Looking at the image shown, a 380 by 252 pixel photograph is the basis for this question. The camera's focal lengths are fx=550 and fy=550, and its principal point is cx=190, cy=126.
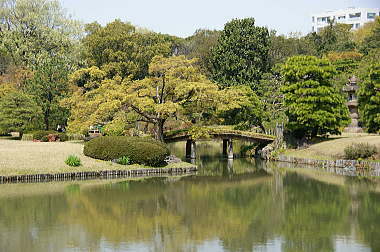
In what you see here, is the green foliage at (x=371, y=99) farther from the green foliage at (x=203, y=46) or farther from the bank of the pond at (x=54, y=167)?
the green foliage at (x=203, y=46)

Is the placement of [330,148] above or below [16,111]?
below

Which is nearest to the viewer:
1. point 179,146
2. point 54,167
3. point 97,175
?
point 54,167

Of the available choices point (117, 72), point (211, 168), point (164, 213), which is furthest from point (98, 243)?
point (117, 72)

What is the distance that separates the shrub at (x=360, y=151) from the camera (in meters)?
37.9

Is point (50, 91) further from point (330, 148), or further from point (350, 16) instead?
point (350, 16)

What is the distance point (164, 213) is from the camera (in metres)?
22.8

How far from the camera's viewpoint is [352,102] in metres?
58.6

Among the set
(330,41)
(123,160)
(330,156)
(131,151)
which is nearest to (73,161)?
(123,160)

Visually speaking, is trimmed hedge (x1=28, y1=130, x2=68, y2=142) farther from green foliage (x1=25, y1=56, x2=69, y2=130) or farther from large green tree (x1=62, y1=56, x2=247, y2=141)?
large green tree (x1=62, y1=56, x2=247, y2=141)

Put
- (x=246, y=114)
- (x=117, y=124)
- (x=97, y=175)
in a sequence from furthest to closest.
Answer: (x=246, y=114), (x=117, y=124), (x=97, y=175)

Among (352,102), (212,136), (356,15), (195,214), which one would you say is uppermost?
(356,15)

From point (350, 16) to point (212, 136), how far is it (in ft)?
358

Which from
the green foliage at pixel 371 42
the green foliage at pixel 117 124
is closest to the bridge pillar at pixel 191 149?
the green foliage at pixel 117 124

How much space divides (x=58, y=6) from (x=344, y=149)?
4359 centimetres
